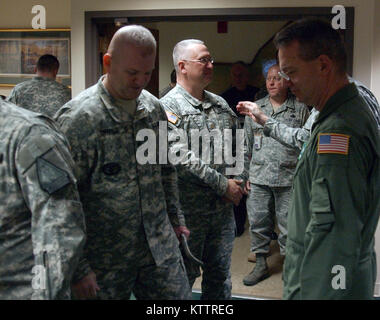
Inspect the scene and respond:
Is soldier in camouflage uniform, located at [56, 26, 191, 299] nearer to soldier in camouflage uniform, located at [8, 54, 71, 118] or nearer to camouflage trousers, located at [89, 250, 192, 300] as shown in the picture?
camouflage trousers, located at [89, 250, 192, 300]

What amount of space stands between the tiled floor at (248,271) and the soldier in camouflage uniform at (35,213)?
2350 millimetres

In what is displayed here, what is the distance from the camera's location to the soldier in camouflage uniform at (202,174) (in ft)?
8.10

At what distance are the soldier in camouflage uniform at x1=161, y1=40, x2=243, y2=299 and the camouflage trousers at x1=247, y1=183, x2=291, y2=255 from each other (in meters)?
0.86

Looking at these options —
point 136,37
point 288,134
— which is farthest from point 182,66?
point 136,37

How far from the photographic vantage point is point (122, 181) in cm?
176

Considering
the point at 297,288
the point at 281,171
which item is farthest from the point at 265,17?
the point at 297,288

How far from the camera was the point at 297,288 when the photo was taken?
1399mm

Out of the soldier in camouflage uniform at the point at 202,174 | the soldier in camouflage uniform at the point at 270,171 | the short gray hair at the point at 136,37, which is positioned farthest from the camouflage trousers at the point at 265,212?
the short gray hair at the point at 136,37

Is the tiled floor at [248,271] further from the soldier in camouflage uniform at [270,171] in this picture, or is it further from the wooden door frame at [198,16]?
the wooden door frame at [198,16]

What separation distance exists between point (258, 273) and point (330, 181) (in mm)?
2420

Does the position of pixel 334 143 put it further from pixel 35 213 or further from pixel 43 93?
pixel 43 93

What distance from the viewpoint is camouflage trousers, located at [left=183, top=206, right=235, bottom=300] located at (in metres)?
2.53
